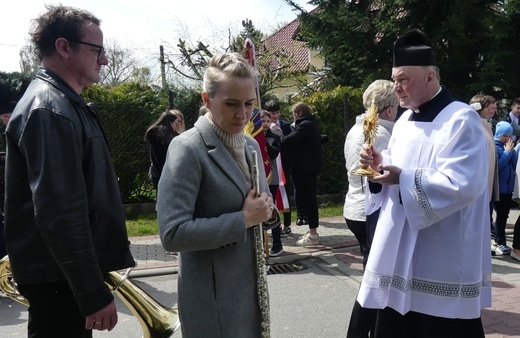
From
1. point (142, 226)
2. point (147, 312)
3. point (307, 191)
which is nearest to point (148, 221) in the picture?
point (142, 226)

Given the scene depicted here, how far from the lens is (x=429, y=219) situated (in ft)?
8.34

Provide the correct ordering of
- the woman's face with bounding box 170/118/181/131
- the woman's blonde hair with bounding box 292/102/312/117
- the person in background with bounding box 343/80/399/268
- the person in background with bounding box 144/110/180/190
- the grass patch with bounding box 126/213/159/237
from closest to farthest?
the person in background with bounding box 343/80/399/268
the person in background with bounding box 144/110/180/190
the woman's face with bounding box 170/118/181/131
the woman's blonde hair with bounding box 292/102/312/117
the grass patch with bounding box 126/213/159/237

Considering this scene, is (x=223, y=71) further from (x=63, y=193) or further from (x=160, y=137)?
(x=160, y=137)

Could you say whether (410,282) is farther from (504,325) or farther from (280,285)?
(280,285)

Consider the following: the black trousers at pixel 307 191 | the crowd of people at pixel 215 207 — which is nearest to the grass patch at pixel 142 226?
the black trousers at pixel 307 191

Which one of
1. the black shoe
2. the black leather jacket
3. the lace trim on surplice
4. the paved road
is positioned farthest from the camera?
the black shoe

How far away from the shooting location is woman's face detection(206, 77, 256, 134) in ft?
6.68

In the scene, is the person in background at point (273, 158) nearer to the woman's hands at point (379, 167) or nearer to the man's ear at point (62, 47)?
the woman's hands at point (379, 167)

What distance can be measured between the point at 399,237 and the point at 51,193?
1.77 m

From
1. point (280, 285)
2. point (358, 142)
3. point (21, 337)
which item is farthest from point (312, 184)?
point (21, 337)

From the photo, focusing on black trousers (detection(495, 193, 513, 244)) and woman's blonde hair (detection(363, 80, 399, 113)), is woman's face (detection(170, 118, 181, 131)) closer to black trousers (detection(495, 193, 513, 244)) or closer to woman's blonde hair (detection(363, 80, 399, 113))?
woman's blonde hair (detection(363, 80, 399, 113))

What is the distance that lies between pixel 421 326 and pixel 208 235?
1.45 metres

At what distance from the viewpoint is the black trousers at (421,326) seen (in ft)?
8.66

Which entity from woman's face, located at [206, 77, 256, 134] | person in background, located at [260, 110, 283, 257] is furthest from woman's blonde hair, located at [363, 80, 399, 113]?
person in background, located at [260, 110, 283, 257]
